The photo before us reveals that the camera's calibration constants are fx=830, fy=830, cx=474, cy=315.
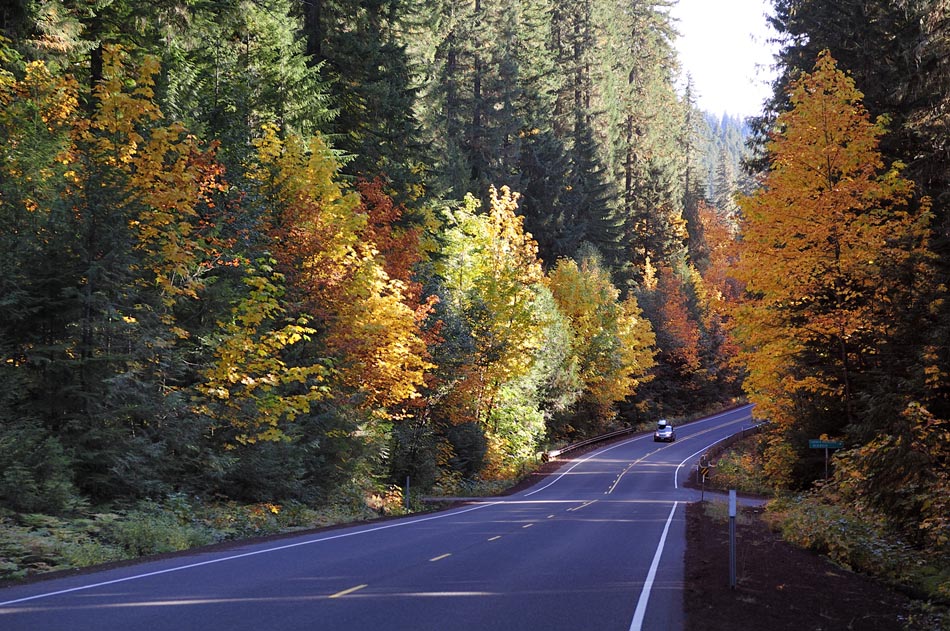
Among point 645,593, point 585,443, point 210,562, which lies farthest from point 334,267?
point 585,443

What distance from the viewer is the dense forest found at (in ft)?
58.9

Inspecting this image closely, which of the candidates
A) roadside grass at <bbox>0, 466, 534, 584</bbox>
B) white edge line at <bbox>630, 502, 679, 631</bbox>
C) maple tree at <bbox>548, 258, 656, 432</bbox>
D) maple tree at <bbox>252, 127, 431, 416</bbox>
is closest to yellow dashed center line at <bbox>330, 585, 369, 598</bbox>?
white edge line at <bbox>630, 502, 679, 631</bbox>

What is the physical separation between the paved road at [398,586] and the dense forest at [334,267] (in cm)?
447

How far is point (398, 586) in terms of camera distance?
12.1 meters

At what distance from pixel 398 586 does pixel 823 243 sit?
629 inches

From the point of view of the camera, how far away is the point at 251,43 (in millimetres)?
32969

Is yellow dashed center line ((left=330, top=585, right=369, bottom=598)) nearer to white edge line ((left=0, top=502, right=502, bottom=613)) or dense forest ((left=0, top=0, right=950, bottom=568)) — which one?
white edge line ((left=0, top=502, right=502, bottom=613))

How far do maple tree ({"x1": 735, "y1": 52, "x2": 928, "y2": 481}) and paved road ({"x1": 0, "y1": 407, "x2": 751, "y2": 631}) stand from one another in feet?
20.1

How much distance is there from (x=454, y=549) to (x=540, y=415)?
3548cm

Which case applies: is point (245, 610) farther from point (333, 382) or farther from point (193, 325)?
point (333, 382)

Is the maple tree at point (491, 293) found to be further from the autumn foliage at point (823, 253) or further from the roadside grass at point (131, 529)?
the roadside grass at point (131, 529)

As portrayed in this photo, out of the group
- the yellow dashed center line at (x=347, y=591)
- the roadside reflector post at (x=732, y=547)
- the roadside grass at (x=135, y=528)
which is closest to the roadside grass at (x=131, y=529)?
the roadside grass at (x=135, y=528)

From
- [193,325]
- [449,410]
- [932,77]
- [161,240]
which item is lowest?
[449,410]

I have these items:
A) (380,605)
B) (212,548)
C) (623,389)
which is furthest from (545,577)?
(623,389)
